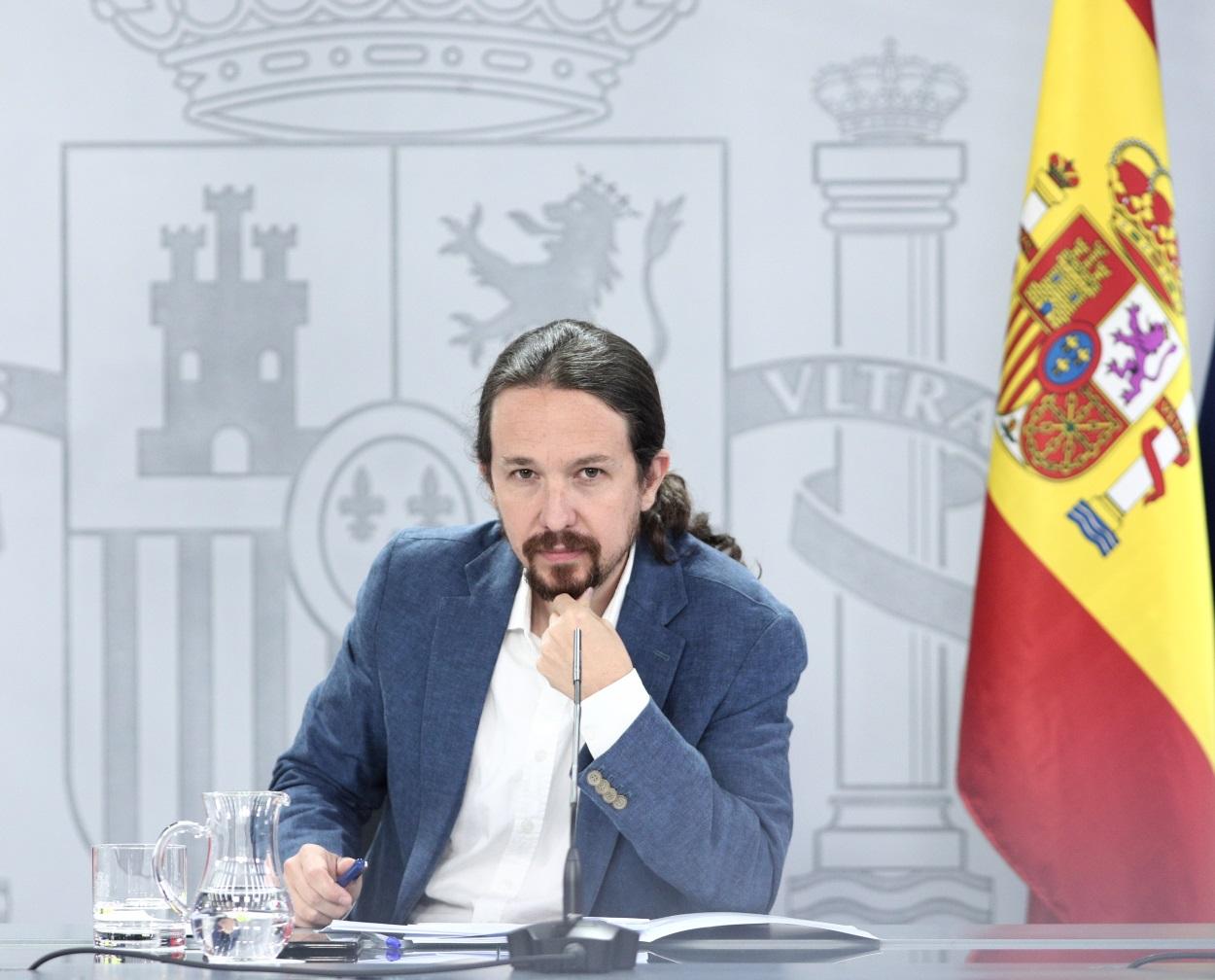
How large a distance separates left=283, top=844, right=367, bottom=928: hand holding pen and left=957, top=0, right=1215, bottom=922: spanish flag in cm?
170

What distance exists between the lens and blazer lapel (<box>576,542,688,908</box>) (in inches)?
78.8

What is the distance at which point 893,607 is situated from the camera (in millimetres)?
3346

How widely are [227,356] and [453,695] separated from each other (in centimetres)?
154

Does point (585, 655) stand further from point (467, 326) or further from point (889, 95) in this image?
point (889, 95)

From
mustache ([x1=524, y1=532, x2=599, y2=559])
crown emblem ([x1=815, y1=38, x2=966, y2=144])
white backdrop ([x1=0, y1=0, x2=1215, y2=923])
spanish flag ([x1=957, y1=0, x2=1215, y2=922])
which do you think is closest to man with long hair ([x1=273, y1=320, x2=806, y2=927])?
mustache ([x1=524, y1=532, x2=599, y2=559])

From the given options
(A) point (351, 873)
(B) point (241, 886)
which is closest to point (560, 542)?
(A) point (351, 873)

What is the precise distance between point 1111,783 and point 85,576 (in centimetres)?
227

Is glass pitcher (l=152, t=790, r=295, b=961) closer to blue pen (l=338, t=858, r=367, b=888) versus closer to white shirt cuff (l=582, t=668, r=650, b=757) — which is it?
blue pen (l=338, t=858, r=367, b=888)

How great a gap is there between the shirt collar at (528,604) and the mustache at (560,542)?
5.3 inches

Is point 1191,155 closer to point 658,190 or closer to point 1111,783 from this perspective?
point 658,190

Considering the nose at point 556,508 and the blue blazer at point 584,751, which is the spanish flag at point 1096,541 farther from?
the nose at point 556,508

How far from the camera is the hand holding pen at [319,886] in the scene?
5.66 ft

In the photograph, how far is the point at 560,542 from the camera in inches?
79.4

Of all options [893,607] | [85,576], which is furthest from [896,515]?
[85,576]
